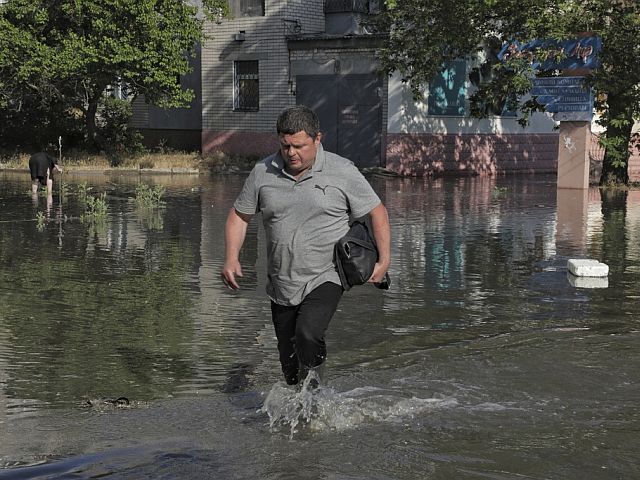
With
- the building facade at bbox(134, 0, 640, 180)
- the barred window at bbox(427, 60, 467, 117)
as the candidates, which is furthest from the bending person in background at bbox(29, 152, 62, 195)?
the barred window at bbox(427, 60, 467, 117)

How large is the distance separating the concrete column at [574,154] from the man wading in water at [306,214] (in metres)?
19.0

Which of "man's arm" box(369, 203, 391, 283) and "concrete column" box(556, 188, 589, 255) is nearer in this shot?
"man's arm" box(369, 203, 391, 283)

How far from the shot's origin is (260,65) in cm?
3538

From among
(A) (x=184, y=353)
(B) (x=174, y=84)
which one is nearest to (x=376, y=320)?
(A) (x=184, y=353)

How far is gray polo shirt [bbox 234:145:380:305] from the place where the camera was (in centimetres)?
610

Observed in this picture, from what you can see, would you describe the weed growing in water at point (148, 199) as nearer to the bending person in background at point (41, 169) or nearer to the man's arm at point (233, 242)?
the bending person in background at point (41, 169)

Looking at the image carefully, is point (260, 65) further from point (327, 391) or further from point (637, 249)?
point (327, 391)

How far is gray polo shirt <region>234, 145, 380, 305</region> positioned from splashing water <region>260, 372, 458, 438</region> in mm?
582

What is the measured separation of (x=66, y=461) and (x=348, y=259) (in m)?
1.81

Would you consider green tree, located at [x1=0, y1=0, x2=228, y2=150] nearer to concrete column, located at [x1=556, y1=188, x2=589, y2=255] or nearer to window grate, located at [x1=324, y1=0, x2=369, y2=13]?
window grate, located at [x1=324, y1=0, x2=369, y2=13]

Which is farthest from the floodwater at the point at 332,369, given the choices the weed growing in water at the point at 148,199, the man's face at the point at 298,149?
the weed growing in water at the point at 148,199

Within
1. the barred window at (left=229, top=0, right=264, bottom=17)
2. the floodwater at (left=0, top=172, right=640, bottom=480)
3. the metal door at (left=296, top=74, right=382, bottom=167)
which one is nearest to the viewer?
the floodwater at (left=0, top=172, right=640, bottom=480)

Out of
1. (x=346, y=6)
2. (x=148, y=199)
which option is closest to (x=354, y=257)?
(x=148, y=199)

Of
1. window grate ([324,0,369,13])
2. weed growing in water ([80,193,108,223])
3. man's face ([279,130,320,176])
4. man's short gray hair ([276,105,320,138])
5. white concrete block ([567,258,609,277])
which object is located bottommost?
white concrete block ([567,258,609,277])
